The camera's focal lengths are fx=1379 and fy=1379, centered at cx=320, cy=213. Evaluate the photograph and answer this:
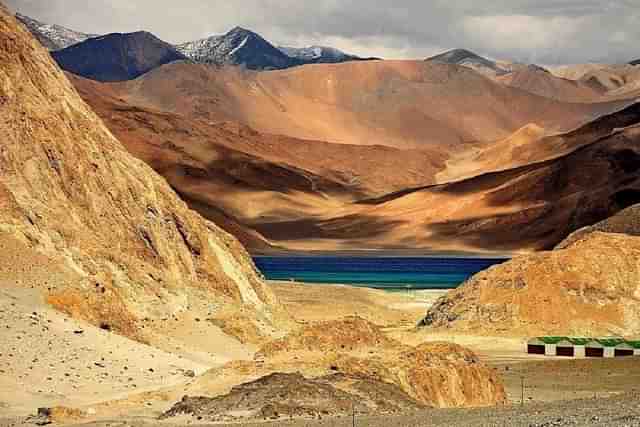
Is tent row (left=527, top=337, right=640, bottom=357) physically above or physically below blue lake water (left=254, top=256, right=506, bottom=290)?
below

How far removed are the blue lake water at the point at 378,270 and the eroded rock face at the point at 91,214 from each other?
2041 inches

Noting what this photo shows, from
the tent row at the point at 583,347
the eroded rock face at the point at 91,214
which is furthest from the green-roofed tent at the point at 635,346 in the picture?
the eroded rock face at the point at 91,214

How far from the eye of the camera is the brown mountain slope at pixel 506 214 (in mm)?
157000

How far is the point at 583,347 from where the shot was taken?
43750 millimetres

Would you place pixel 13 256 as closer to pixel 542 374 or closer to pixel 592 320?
pixel 542 374

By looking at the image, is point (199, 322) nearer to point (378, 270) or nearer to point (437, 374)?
point (437, 374)

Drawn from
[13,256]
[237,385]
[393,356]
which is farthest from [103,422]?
[13,256]

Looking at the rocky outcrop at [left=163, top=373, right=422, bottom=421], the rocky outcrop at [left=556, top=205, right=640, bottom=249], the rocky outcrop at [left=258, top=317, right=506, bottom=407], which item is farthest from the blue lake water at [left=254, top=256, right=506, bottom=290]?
the rocky outcrop at [left=163, top=373, right=422, bottom=421]

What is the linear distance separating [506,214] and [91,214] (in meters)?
143

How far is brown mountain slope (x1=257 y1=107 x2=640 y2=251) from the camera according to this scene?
515 ft

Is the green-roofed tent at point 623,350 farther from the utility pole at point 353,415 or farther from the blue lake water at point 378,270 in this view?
the blue lake water at point 378,270

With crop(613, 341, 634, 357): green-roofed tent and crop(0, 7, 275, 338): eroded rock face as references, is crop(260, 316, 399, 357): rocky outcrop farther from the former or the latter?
A: crop(613, 341, 634, 357): green-roofed tent

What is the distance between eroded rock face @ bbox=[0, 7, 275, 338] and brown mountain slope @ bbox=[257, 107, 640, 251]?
112541 mm

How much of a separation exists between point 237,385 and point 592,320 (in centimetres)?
2859
